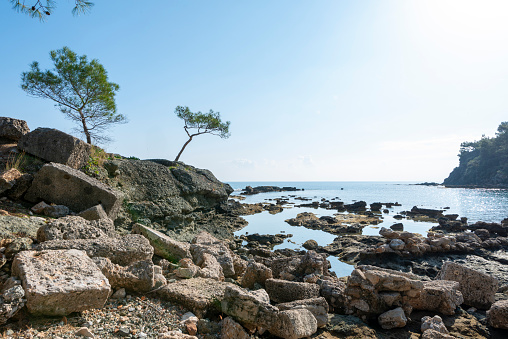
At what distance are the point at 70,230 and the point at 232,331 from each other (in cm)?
320

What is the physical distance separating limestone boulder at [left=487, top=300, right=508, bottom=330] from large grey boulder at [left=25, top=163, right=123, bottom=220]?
9228 millimetres

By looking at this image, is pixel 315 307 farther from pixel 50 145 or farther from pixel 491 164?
pixel 491 164

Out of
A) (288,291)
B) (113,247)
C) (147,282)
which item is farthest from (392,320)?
(113,247)

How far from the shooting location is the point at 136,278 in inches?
159

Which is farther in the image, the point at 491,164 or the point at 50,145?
the point at 491,164

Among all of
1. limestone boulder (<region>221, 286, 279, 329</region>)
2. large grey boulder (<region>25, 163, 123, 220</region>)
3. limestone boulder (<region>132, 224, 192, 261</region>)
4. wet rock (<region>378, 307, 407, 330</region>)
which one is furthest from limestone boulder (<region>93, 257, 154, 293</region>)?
wet rock (<region>378, 307, 407, 330</region>)

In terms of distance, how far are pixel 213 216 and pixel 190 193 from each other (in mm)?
2645

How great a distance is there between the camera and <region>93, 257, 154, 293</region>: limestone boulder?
12.8 ft

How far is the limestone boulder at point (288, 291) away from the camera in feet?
17.7

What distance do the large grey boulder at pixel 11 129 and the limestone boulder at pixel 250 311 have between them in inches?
335

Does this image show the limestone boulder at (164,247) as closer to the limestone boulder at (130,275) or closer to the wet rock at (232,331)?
the limestone boulder at (130,275)

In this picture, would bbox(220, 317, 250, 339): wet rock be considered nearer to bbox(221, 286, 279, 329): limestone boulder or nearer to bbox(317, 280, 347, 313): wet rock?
bbox(221, 286, 279, 329): limestone boulder

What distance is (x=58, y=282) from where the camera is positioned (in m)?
3.04

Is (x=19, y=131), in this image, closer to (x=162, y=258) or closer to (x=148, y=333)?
(x=162, y=258)
